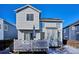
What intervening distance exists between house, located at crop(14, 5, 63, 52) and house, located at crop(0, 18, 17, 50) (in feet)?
0.29

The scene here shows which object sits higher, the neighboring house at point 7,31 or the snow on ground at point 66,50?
the neighboring house at point 7,31

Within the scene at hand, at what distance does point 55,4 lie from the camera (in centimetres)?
369

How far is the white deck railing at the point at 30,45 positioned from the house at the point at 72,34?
0.36 meters

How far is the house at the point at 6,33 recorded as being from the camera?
3.71 m

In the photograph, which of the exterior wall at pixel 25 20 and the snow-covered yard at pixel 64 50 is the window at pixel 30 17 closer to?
the exterior wall at pixel 25 20

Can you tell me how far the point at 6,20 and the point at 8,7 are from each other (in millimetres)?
231

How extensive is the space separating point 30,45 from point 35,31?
0.87 feet

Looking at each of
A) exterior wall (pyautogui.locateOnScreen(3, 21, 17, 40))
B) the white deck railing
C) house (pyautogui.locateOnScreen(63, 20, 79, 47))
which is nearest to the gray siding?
house (pyautogui.locateOnScreen(63, 20, 79, 47))

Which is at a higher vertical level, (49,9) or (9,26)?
(49,9)

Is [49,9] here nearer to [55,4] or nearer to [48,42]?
[55,4]

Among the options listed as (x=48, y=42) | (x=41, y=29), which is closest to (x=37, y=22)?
(x=41, y=29)

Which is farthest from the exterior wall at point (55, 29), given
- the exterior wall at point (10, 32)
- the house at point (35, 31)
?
Result: the exterior wall at point (10, 32)

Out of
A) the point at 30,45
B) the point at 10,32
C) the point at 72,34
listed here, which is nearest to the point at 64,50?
the point at 72,34
